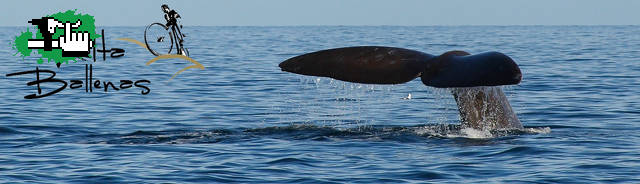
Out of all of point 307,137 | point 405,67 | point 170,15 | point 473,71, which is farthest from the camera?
point 170,15

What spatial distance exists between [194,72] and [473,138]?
63.2ft

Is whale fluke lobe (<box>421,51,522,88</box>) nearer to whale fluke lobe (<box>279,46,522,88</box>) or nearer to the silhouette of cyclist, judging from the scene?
whale fluke lobe (<box>279,46,522,88</box>)

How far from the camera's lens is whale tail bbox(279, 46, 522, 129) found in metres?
9.98

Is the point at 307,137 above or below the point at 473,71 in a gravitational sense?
below

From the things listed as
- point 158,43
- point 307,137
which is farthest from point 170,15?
point 158,43

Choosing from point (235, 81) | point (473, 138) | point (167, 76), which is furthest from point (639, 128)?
point (167, 76)

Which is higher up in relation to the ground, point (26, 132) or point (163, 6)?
point (163, 6)

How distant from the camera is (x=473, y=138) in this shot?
1299 centimetres

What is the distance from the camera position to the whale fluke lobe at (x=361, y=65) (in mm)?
10680

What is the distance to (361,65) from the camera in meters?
10.8

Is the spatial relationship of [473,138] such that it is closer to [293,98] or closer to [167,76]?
[293,98]

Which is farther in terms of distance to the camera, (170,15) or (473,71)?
(170,15)

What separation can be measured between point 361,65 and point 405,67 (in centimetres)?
47

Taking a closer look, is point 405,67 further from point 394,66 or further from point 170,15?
point 170,15
